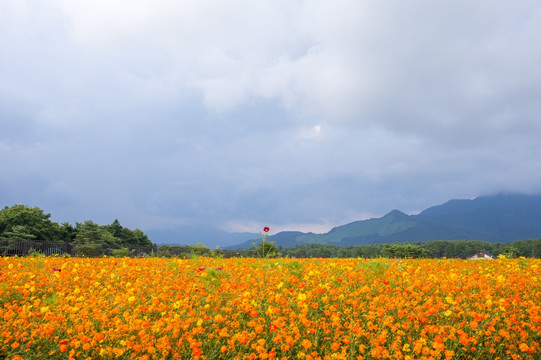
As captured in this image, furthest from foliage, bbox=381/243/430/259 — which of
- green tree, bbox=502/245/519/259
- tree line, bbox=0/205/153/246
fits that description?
tree line, bbox=0/205/153/246

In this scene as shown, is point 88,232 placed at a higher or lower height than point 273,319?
higher

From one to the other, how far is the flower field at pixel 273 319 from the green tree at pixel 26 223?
103 ft

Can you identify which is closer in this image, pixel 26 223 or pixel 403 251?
pixel 403 251

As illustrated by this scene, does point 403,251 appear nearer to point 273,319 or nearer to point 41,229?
point 273,319

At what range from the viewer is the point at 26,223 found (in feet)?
113

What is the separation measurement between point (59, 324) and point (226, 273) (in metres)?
3.20

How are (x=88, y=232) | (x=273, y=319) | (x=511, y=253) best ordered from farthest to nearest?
(x=88, y=232) → (x=511, y=253) → (x=273, y=319)

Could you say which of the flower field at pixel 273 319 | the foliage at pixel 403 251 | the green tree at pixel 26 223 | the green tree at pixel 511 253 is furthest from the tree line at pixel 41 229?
the green tree at pixel 511 253

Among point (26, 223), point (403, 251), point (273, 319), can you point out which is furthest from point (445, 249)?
point (273, 319)

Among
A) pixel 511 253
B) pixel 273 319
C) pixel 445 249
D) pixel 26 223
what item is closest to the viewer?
pixel 273 319

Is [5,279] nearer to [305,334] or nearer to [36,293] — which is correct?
[36,293]

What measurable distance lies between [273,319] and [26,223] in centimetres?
3831

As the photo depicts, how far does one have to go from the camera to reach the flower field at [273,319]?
3.76 meters

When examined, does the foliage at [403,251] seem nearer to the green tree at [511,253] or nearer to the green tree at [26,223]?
the green tree at [511,253]
